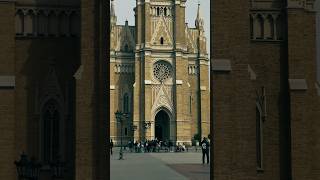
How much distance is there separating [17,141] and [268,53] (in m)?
9.46

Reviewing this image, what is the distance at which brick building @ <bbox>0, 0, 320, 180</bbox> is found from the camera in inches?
723

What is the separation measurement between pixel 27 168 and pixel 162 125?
71.1m

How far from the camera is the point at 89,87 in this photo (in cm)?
1836

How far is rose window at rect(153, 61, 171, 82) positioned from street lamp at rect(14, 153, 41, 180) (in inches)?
2677

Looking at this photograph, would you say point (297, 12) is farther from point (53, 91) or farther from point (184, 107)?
point (184, 107)

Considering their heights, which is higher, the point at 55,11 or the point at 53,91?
the point at 55,11

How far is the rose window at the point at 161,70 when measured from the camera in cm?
8662

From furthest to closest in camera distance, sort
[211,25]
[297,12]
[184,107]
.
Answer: [184,107], [297,12], [211,25]

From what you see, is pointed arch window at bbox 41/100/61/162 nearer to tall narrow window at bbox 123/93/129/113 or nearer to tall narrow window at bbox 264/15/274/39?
tall narrow window at bbox 264/15/274/39

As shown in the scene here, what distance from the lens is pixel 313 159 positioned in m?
20.2

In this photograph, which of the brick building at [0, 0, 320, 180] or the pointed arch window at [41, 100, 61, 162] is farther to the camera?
the pointed arch window at [41, 100, 61, 162]

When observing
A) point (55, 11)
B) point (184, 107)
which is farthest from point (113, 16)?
point (55, 11)

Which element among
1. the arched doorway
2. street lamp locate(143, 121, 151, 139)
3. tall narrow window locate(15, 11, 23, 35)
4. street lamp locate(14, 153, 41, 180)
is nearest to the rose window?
the arched doorway

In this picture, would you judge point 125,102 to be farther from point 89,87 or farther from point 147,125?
point 89,87
